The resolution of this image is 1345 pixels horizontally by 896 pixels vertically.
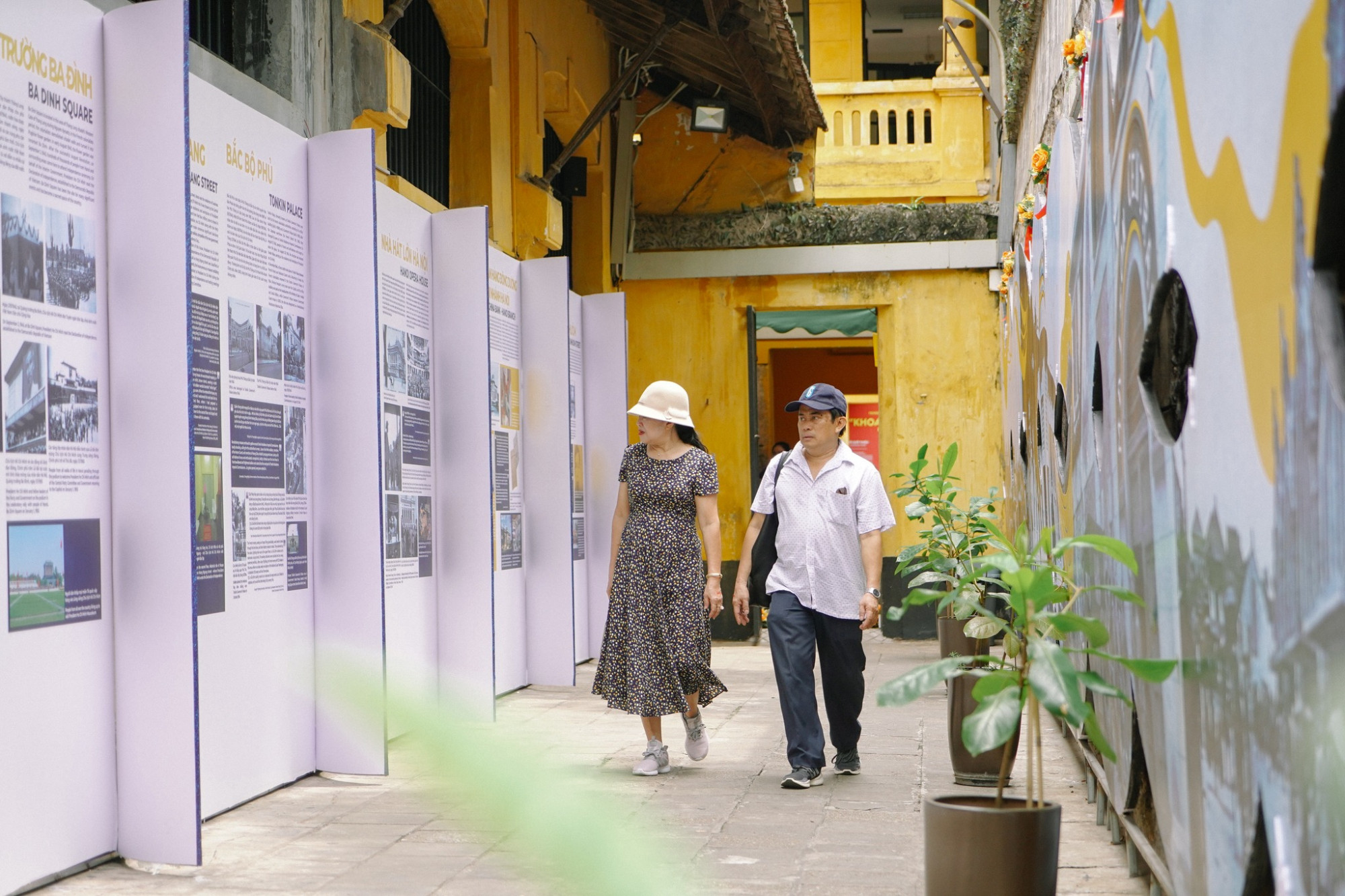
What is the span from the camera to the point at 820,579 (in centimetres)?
611

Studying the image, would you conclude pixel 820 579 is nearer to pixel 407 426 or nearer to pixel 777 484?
pixel 777 484

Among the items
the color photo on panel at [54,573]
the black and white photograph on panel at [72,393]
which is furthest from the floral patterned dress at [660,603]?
the black and white photograph on panel at [72,393]

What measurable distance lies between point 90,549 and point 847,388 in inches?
764

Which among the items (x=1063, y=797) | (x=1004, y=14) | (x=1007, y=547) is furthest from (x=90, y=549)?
(x=1004, y=14)

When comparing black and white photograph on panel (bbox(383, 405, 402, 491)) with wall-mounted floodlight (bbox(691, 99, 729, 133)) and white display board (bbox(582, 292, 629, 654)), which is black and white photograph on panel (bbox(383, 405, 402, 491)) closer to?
white display board (bbox(582, 292, 629, 654))

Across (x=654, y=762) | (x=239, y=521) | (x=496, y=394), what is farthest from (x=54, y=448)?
(x=496, y=394)

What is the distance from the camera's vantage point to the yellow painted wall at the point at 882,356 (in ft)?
45.9

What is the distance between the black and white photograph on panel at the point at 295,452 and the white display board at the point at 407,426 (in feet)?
2.84

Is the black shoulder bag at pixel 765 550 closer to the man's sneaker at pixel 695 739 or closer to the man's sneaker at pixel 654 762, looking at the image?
the man's sneaker at pixel 695 739

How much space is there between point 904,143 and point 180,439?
11.5 meters

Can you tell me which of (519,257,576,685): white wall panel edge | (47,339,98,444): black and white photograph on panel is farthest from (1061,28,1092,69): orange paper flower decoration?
(519,257,576,685): white wall panel edge

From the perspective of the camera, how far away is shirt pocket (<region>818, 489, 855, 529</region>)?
6.15m

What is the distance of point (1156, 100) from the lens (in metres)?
3.31

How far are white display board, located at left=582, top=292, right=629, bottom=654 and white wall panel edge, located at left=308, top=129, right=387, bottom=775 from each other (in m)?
5.23
